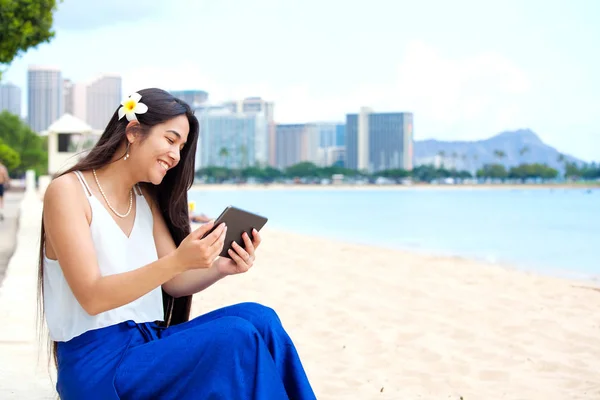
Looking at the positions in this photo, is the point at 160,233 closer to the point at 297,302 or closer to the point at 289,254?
the point at 297,302

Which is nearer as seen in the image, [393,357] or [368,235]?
[393,357]

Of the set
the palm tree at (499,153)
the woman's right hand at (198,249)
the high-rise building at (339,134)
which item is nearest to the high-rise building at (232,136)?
the high-rise building at (339,134)

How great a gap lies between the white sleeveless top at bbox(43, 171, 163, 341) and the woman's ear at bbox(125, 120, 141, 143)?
0.54 feet

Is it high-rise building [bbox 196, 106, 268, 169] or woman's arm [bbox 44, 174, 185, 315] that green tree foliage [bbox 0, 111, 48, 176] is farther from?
high-rise building [bbox 196, 106, 268, 169]

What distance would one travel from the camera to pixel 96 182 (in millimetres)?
2041

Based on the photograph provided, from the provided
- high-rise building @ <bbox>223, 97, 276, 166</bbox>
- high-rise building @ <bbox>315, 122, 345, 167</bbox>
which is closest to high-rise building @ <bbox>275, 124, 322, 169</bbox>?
high-rise building @ <bbox>315, 122, 345, 167</bbox>

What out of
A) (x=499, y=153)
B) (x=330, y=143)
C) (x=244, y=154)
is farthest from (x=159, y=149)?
(x=330, y=143)

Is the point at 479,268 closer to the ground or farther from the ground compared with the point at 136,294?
closer to the ground

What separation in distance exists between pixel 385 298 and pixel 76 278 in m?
4.61

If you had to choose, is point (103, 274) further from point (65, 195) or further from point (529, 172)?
point (529, 172)

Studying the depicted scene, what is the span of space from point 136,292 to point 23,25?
9705 millimetres

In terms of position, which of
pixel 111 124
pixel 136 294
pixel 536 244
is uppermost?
pixel 111 124

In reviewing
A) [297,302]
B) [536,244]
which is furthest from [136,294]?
[536,244]

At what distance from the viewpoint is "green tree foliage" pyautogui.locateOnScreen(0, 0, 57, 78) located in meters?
10.2
